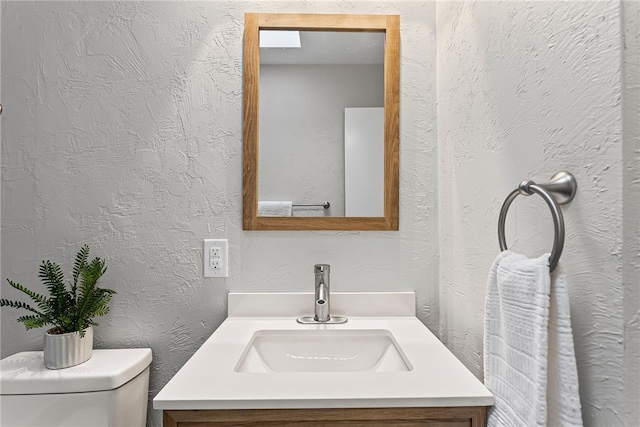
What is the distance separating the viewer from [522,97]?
0.75 meters

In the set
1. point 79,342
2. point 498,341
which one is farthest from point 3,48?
point 498,341

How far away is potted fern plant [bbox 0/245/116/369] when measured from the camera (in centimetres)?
106

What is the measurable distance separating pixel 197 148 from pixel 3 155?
2.03 ft

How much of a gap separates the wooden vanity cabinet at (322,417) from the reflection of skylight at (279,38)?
3.50ft

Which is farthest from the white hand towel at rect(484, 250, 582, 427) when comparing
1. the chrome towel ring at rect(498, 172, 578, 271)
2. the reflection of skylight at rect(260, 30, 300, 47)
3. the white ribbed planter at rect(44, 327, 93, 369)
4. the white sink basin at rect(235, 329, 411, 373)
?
the white ribbed planter at rect(44, 327, 93, 369)

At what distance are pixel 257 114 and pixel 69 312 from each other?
80 centimetres

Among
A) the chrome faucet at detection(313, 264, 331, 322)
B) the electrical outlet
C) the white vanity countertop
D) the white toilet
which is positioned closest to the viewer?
the white vanity countertop

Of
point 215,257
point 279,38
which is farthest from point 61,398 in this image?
point 279,38

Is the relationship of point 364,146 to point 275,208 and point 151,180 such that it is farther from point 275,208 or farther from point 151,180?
point 151,180

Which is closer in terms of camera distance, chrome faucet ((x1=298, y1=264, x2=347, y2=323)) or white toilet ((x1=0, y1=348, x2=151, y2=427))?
white toilet ((x1=0, y1=348, x2=151, y2=427))

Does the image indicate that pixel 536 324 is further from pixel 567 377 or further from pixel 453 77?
pixel 453 77

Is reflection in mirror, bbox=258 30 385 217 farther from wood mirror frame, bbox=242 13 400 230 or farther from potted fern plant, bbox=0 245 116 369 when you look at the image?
potted fern plant, bbox=0 245 116 369

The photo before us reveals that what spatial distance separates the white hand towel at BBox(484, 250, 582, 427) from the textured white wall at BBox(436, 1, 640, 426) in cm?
6

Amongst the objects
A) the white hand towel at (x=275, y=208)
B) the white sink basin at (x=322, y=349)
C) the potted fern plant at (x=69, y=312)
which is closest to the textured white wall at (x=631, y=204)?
the white sink basin at (x=322, y=349)
